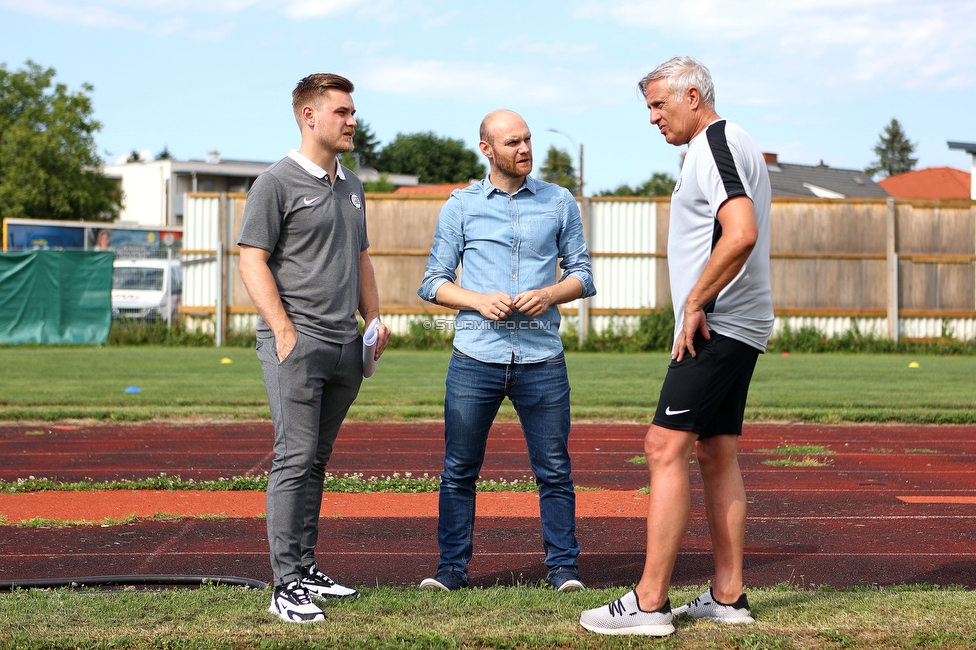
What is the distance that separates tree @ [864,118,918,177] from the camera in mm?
125188

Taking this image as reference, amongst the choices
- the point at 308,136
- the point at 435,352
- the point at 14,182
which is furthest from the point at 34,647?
the point at 14,182

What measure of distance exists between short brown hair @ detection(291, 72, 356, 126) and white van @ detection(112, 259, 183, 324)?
2298cm

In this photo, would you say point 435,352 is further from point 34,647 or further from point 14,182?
point 14,182

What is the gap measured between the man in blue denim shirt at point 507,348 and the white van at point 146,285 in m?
22.7

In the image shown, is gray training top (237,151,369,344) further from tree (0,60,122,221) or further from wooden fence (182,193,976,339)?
tree (0,60,122,221)

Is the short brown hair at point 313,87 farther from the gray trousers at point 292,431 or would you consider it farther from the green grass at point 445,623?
the green grass at point 445,623

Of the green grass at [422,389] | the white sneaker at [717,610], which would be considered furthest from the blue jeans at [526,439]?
the green grass at [422,389]

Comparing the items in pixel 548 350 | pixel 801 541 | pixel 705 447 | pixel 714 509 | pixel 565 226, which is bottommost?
pixel 801 541

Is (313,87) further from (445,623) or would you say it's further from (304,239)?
(445,623)

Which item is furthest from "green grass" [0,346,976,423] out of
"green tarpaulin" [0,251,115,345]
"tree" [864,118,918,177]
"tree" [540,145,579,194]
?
"tree" [864,118,918,177]

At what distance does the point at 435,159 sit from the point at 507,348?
106 m

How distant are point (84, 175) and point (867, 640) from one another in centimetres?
4956

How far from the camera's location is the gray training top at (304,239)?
411 cm

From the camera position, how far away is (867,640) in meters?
3.58
